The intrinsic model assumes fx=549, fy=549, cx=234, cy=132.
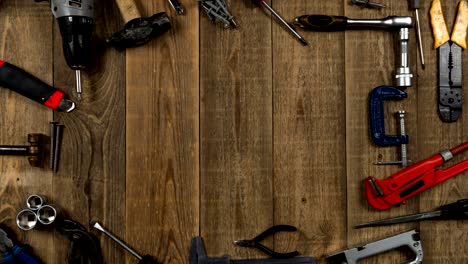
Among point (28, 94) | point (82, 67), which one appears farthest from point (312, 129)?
point (28, 94)

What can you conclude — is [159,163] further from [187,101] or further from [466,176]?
[466,176]

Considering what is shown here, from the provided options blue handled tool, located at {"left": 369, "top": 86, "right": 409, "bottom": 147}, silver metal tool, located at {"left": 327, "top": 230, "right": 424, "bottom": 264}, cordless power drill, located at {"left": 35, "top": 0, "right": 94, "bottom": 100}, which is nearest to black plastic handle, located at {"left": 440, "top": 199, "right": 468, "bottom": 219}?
silver metal tool, located at {"left": 327, "top": 230, "right": 424, "bottom": 264}

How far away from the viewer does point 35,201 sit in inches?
64.9

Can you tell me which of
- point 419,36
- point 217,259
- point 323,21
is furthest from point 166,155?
point 419,36

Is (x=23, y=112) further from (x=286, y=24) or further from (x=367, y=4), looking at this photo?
(x=367, y=4)

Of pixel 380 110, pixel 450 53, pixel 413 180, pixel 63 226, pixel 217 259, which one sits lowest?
pixel 217 259

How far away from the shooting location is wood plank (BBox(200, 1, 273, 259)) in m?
1.68

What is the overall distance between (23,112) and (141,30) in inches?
17.8

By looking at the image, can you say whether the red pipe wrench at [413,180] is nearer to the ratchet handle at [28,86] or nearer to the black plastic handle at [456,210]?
the black plastic handle at [456,210]

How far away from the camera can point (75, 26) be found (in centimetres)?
156

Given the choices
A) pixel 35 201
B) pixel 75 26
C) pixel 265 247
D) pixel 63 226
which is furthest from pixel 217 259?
pixel 75 26

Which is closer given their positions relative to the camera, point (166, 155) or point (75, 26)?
point (75, 26)

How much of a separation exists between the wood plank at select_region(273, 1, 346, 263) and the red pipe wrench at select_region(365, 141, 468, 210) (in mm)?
107

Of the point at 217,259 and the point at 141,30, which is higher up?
the point at 141,30
